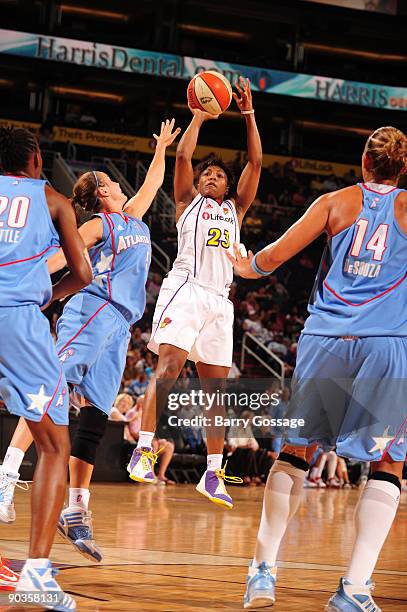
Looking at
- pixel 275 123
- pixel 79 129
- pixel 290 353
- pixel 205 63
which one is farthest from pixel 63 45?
pixel 290 353

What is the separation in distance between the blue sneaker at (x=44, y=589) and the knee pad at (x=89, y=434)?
175 centimetres

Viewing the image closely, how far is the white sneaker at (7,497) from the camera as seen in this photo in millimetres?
4988

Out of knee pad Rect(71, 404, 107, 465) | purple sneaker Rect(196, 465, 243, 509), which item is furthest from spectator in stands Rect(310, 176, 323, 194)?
knee pad Rect(71, 404, 107, 465)

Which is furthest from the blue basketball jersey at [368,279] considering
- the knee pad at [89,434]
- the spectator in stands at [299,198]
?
the spectator in stands at [299,198]

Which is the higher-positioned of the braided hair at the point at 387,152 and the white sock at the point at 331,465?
the braided hair at the point at 387,152

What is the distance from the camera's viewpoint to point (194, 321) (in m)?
6.14

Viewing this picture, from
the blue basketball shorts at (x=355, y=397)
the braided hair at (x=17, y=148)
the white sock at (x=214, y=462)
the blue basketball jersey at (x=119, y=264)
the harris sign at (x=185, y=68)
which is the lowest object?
the white sock at (x=214, y=462)

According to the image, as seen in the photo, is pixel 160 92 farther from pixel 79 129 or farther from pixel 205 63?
pixel 79 129

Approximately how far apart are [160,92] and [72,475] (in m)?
24.4

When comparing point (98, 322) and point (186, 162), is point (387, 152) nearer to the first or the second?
point (98, 322)

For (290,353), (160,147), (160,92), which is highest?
(160,92)

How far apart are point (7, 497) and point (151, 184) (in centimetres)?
214

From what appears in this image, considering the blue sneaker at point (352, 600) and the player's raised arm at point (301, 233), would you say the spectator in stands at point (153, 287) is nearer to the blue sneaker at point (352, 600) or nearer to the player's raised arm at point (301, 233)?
the player's raised arm at point (301, 233)

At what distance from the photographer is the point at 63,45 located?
24703mm
